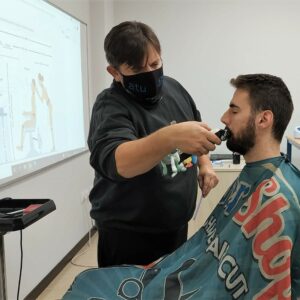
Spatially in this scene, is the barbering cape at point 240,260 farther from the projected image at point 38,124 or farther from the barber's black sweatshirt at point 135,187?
the projected image at point 38,124

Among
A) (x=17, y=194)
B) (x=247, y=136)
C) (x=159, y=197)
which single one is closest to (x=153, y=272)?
(x=159, y=197)

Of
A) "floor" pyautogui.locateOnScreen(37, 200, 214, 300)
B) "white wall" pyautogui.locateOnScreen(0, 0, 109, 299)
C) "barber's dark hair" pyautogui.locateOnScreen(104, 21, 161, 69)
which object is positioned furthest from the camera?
"floor" pyautogui.locateOnScreen(37, 200, 214, 300)

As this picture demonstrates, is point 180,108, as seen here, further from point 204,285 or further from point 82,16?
point 82,16

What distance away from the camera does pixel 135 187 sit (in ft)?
4.18

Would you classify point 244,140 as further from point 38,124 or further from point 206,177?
point 38,124

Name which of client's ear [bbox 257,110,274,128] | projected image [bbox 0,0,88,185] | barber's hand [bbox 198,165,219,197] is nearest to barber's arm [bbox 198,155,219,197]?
barber's hand [bbox 198,165,219,197]

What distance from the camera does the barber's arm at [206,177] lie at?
1469 mm

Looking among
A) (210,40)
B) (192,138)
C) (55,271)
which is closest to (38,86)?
(55,271)

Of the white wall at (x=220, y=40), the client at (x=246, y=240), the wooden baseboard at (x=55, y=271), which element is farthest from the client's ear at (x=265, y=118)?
the white wall at (x=220, y=40)

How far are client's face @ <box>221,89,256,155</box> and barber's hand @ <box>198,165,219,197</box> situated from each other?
205 mm

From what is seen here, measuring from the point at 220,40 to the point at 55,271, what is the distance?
2.63m

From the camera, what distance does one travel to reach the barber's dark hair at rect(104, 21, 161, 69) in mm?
1196

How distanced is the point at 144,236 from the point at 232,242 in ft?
1.08

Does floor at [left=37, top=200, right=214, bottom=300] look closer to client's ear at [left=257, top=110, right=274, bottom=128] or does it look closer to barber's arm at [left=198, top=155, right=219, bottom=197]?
barber's arm at [left=198, top=155, right=219, bottom=197]
